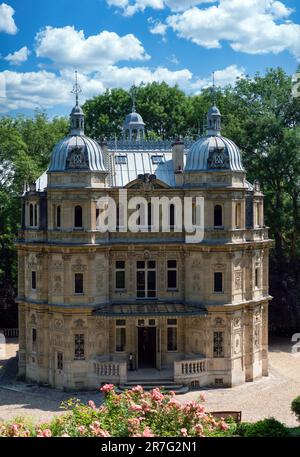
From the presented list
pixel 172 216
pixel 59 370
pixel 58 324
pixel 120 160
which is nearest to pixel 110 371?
pixel 59 370

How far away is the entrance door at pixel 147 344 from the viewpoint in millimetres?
39906

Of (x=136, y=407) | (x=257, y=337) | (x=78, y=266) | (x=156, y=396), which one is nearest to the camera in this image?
(x=136, y=407)

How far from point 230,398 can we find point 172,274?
26.0ft

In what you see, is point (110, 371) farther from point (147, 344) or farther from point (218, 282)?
point (218, 282)

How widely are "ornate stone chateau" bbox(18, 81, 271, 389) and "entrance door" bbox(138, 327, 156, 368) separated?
0.13 meters

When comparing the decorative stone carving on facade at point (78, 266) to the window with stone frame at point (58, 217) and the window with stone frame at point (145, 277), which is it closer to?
the window with stone frame at point (58, 217)

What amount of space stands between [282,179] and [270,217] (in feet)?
9.92

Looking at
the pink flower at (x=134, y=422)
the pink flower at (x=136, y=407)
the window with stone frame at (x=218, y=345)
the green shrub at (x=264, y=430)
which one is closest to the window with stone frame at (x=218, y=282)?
the window with stone frame at (x=218, y=345)

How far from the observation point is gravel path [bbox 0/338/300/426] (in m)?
32.4

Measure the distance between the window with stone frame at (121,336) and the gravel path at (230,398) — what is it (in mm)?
3329

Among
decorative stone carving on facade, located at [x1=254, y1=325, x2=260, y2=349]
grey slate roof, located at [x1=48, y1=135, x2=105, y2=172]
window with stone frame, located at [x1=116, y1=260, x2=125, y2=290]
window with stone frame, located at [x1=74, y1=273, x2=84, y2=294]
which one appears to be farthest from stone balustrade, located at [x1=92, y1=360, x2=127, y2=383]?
grey slate roof, located at [x1=48, y1=135, x2=105, y2=172]

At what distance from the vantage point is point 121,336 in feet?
126

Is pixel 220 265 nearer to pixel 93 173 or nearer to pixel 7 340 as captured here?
pixel 93 173

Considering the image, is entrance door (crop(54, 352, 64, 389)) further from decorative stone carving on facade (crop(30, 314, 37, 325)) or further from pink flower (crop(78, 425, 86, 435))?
pink flower (crop(78, 425, 86, 435))
